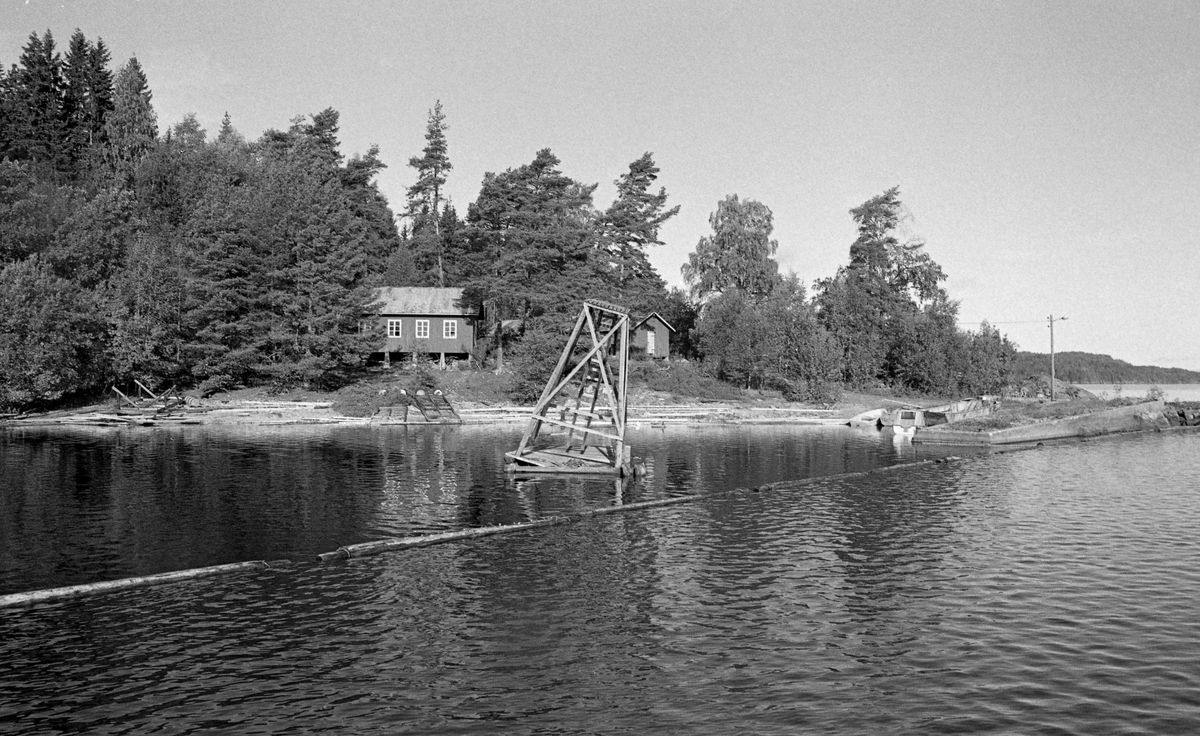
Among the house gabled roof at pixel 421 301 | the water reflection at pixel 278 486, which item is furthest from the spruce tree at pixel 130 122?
the water reflection at pixel 278 486

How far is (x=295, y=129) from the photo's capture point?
368 ft

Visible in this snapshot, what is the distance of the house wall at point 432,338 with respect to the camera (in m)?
83.2

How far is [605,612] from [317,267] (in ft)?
208

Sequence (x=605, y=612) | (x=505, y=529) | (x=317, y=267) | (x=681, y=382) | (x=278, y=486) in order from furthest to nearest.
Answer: (x=681, y=382) < (x=317, y=267) < (x=278, y=486) < (x=505, y=529) < (x=605, y=612)

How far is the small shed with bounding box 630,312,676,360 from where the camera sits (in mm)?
92812

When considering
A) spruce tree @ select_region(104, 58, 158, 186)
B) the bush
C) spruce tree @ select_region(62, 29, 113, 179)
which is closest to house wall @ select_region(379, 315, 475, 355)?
the bush

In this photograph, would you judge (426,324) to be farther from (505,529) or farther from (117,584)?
(117,584)

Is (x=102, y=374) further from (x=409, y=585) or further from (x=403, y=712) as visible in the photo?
(x=403, y=712)

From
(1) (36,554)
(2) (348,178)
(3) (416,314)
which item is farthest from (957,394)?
(1) (36,554)

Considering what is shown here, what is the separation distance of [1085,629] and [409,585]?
44.8 feet

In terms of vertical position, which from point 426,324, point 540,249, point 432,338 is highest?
point 540,249

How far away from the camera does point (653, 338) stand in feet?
310

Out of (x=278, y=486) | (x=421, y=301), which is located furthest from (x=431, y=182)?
(x=278, y=486)

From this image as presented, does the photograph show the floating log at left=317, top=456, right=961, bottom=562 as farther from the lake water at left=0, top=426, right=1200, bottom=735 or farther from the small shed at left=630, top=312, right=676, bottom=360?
the small shed at left=630, top=312, right=676, bottom=360
